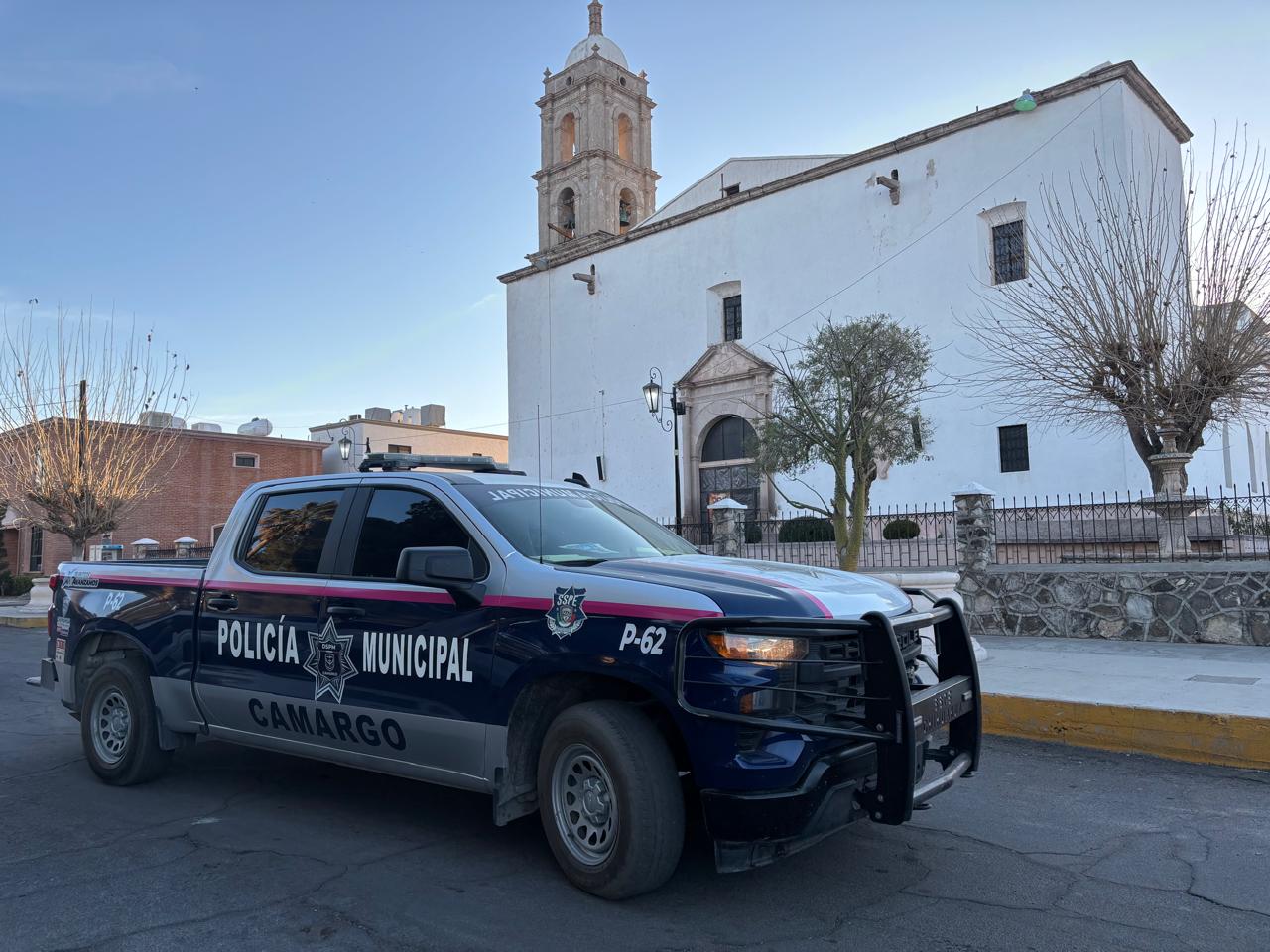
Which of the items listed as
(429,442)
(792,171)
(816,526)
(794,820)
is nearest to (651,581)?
(794,820)

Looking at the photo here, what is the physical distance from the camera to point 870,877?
387 centimetres

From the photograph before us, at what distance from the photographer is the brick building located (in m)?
38.0

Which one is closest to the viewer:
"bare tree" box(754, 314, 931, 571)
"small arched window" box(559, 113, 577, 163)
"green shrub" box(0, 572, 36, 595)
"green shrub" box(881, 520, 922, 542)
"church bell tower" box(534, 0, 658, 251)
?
"bare tree" box(754, 314, 931, 571)

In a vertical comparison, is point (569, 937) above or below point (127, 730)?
below

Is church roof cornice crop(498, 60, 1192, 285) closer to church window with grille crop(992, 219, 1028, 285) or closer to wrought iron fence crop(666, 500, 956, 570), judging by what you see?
church window with grille crop(992, 219, 1028, 285)

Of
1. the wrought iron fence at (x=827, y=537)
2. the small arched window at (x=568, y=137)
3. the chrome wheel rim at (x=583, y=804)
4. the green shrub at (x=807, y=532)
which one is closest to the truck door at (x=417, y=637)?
the chrome wheel rim at (x=583, y=804)

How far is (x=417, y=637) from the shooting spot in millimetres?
4223

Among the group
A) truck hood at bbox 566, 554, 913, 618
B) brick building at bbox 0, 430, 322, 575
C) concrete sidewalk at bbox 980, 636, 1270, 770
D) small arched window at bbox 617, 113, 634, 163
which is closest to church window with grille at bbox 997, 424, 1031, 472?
concrete sidewalk at bbox 980, 636, 1270, 770

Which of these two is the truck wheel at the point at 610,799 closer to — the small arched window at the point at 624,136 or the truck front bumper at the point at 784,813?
the truck front bumper at the point at 784,813

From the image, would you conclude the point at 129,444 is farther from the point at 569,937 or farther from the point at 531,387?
the point at 569,937

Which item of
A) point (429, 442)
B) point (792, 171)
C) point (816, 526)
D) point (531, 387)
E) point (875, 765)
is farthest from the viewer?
point (429, 442)

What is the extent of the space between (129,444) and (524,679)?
23.9m

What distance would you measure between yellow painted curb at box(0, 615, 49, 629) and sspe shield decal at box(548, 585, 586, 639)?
805 inches

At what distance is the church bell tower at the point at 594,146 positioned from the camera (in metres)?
36.5
